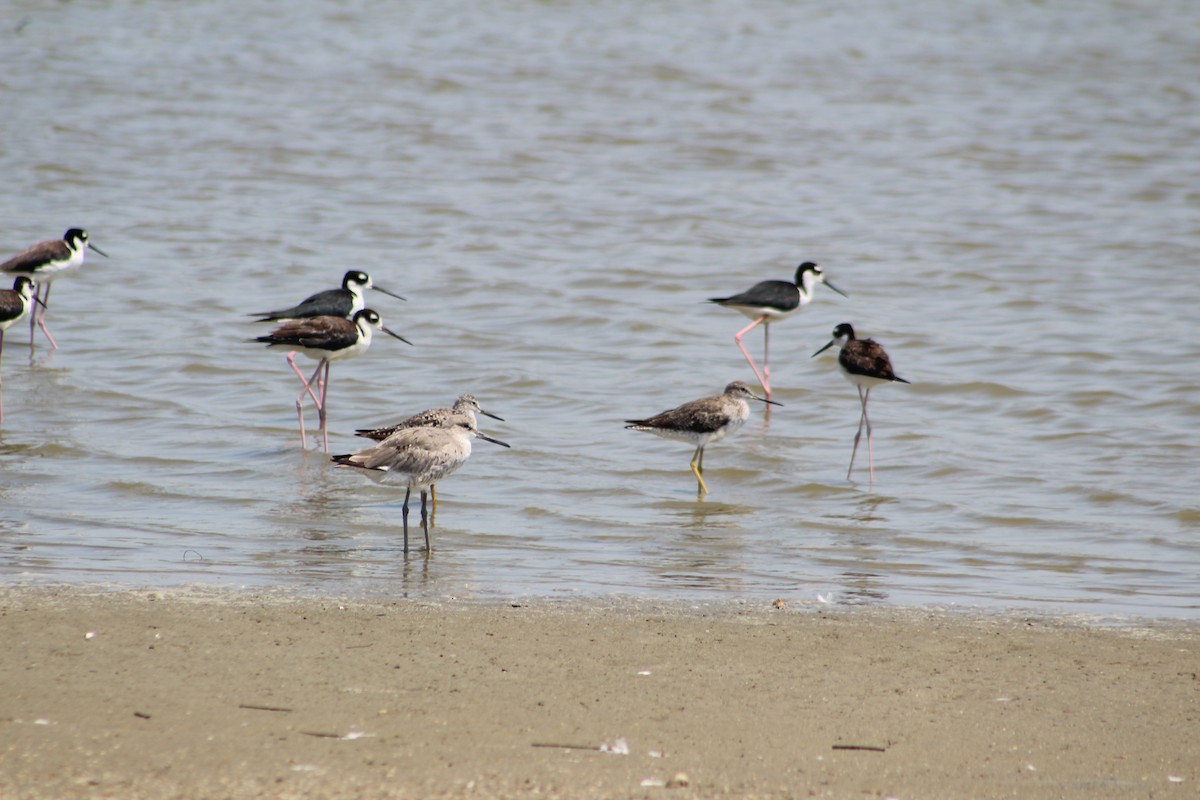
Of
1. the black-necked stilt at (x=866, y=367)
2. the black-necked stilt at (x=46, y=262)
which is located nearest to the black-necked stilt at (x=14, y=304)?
the black-necked stilt at (x=46, y=262)

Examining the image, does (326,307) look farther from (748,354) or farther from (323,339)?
(748,354)

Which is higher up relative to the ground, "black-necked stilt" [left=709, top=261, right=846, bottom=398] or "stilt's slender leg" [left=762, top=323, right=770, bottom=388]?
"black-necked stilt" [left=709, top=261, right=846, bottom=398]

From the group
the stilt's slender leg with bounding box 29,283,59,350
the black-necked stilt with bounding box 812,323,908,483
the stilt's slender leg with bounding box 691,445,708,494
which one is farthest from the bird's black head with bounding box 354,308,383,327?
the black-necked stilt with bounding box 812,323,908,483

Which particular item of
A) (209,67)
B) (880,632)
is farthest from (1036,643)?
(209,67)

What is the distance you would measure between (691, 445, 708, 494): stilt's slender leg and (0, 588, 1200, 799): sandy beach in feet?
10.2

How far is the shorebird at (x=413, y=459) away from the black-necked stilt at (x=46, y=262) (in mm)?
6856

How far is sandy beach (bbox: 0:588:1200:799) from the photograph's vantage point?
4344 mm

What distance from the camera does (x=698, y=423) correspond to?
9773 mm

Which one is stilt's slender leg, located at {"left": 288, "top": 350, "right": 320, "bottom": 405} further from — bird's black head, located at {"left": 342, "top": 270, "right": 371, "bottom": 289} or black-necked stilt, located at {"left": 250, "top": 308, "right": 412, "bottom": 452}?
bird's black head, located at {"left": 342, "top": 270, "right": 371, "bottom": 289}

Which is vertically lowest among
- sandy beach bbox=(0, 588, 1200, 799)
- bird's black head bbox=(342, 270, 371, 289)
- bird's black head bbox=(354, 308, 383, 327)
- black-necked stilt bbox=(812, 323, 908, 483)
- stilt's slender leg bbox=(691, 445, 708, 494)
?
stilt's slender leg bbox=(691, 445, 708, 494)

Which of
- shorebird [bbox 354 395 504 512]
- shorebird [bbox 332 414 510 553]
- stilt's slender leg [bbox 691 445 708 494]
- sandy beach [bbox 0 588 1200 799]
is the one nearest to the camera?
sandy beach [bbox 0 588 1200 799]

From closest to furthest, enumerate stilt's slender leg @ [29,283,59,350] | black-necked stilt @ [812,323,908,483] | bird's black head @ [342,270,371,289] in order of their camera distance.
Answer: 1. black-necked stilt @ [812,323,908,483]
2. bird's black head @ [342,270,371,289]
3. stilt's slender leg @ [29,283,59,350]

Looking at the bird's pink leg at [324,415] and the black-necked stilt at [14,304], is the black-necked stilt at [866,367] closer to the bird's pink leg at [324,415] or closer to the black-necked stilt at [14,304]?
the bird's pink leg at [324,415]

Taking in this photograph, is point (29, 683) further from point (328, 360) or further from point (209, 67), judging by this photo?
point (209, 67)
